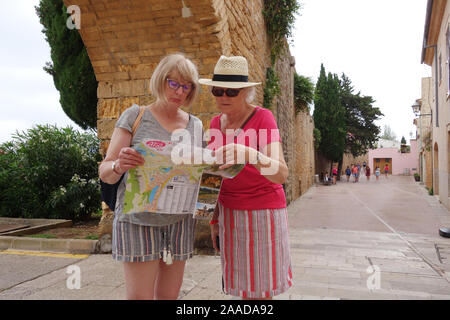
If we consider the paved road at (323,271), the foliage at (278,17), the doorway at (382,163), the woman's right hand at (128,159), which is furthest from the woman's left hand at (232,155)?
the doorway at (382,163)

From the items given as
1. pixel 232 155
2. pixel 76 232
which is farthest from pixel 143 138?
pixel 76 232

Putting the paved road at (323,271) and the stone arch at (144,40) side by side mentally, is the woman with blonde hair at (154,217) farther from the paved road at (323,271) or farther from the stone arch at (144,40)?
the stone arch at (144,40)

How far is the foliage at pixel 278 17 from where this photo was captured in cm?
677

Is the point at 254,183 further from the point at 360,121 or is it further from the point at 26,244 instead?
the point at 360,121

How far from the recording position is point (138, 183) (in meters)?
1.36

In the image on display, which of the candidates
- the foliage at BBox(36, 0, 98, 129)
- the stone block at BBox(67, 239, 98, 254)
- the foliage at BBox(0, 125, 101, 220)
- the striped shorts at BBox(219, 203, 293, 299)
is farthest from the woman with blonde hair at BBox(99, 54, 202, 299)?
the foliage at BBox(36, 0, 98, 129)

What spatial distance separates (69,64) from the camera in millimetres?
7641

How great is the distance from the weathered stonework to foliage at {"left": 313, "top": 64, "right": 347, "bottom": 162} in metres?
22.8

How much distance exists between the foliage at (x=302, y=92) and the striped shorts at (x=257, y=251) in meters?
11.6

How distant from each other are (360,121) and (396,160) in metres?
14.7

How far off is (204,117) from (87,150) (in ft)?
13.9

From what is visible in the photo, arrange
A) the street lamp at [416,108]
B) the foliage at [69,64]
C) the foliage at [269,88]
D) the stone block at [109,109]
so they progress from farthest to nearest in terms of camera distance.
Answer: the street lamp at [416,108] < the foliage at [69,64] < the foliage at [269,88] < the stone block at [109,109]

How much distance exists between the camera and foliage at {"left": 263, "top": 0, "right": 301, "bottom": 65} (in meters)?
6.77
